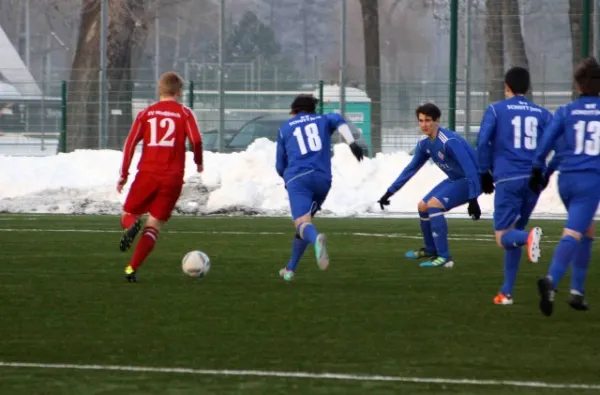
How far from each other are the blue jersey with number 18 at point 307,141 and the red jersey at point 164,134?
841 millimetres

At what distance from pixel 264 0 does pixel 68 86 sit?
8093cm

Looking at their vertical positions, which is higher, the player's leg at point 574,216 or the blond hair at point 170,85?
the blond hair at point 170,85

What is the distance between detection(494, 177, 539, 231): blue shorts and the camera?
11.5 metres

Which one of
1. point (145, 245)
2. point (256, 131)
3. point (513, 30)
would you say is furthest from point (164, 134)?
point (256, 131)

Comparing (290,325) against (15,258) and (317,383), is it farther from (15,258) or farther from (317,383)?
(15,258)

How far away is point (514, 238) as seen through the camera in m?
11.4

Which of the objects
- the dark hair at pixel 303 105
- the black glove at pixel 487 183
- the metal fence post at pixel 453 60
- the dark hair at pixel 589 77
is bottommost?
the black glove at pixel 487 183

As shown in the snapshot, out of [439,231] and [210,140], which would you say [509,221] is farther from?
[210,140]

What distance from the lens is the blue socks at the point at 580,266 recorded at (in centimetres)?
1099

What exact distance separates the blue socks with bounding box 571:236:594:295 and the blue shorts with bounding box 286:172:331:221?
304 centimetres

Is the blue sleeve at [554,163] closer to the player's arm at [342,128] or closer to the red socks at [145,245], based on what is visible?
the player's arm at [342,128]

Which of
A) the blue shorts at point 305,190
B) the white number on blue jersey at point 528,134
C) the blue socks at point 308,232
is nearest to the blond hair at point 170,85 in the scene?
the blue shorts at point 305,190

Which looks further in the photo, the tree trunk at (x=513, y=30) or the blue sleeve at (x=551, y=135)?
the tree trunk at (x=513, y=30)

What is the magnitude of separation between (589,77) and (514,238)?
1459 millimetres
